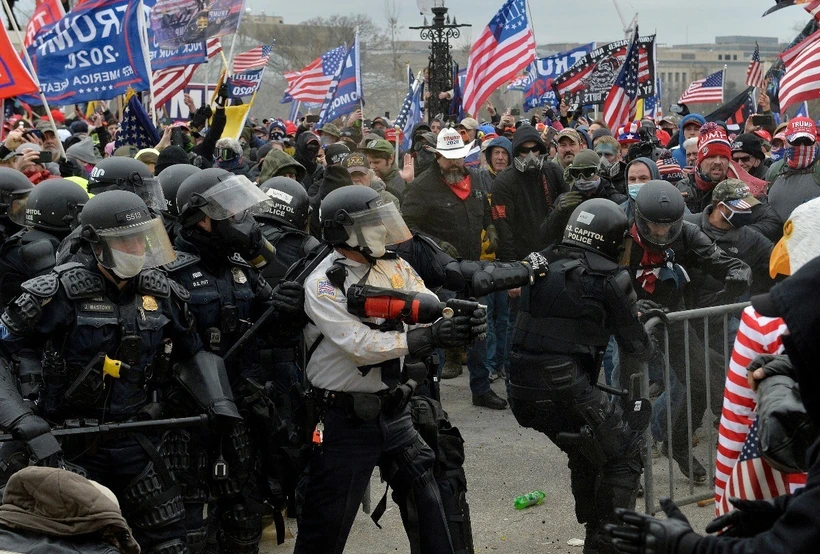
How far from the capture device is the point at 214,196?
5402mm

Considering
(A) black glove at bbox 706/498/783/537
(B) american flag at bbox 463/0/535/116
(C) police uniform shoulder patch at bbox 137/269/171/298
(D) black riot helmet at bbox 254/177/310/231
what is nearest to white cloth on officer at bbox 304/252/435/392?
(C) police uniform shoulder patch at bbox 137/269/171/298

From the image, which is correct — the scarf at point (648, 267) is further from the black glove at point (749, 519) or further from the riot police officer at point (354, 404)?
the black glove at point (749, 519)

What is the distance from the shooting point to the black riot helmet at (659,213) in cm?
682

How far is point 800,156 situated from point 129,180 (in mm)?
5937

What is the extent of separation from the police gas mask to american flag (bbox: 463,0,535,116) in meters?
4.18

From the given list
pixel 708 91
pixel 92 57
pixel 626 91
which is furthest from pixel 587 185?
pixel 708 91

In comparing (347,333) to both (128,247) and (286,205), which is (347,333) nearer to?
(128,247)

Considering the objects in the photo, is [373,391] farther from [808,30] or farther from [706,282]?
[808,30]

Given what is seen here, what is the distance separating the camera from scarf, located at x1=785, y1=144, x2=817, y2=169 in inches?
366

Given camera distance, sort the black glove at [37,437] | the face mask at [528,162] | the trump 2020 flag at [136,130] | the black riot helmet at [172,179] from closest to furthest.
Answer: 1. the black glove at [37,437]
2. the black riot helmet at [172,179]
3. the face mask at [528,162]
4. the trump 2020 flag at [136,130]

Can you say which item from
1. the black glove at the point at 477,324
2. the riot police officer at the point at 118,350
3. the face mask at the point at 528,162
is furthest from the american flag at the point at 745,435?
the face mask at the point at 528,162

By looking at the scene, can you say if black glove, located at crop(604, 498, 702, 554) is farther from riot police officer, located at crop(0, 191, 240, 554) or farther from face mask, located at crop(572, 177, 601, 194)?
face mask, located at crop(572, 177, 601, 194)

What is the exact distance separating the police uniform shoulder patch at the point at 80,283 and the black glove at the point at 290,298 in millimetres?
862

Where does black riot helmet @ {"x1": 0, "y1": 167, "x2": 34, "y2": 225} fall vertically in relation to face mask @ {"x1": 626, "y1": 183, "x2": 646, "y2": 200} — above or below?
above
